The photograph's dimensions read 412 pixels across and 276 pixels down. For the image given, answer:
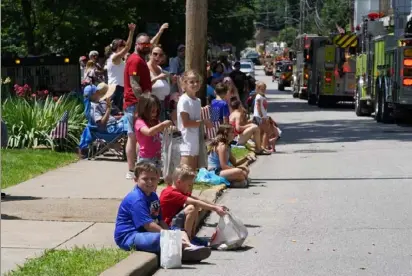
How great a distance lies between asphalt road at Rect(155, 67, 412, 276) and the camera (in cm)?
856

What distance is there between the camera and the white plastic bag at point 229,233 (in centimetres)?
912

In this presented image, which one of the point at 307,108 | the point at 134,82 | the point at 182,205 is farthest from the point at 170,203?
the point at 307,108

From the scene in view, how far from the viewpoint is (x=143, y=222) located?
8.41m

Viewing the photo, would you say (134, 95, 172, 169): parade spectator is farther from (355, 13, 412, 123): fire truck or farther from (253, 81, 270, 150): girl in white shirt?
(355, 13, 412, 123): fire truck

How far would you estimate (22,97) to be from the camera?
19562mm

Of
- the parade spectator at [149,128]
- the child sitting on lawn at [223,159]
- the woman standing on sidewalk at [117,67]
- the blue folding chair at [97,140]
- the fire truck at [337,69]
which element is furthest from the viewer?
the fire truck at [337,69]

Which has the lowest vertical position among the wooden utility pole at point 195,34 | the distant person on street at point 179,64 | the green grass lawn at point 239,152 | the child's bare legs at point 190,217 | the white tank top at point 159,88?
the green grass lawn at point 239,152

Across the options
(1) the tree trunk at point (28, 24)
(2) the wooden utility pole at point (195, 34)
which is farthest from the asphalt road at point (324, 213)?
(1) the tree trunk at point (28, 24)

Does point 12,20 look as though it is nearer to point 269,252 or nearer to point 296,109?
point 296,109

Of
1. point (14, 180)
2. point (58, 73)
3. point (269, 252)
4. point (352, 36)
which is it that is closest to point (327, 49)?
point (352, 36)

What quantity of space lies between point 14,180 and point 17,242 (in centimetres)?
477

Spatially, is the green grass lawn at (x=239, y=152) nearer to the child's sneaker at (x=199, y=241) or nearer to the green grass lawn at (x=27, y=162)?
the green grass lawn at (x=27, y=162)

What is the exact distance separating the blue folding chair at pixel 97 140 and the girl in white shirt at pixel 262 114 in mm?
4196

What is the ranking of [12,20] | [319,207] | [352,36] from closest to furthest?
[319,207] → [12,20] → [352,36]
